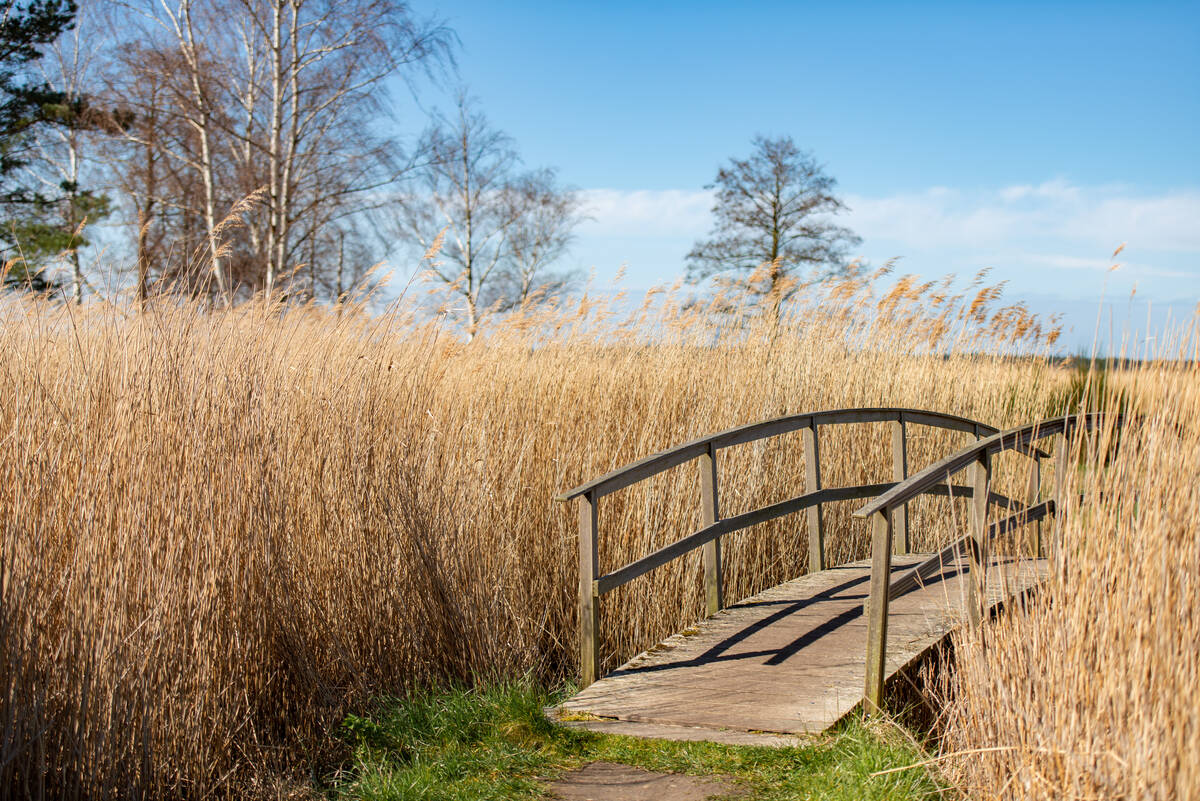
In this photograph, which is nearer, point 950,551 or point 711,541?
point 711,541

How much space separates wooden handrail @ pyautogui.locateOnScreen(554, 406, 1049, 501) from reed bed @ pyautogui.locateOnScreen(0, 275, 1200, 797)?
562 mm

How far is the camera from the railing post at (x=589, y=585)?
15.0ft

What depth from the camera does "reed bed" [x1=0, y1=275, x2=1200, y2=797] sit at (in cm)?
299

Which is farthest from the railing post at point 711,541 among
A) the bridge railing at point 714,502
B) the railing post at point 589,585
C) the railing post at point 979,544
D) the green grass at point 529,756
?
the green grass at point 529,756

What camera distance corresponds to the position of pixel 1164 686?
2617mm

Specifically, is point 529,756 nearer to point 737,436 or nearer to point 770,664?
point 770,664

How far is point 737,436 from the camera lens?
17.4 ft

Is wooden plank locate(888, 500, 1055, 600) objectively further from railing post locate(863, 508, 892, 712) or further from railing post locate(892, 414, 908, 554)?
railing post locate(892, 414, 908, 554)

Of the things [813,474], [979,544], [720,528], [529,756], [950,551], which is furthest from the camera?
[813,474]

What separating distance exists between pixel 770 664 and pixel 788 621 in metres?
0.70

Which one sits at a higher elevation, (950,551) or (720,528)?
(720,528)

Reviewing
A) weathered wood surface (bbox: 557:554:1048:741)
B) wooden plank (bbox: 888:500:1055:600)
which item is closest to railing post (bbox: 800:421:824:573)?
weathered wood surface (bbox: 557:554:1048:741)

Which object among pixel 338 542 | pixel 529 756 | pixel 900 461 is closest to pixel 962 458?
pixel 900 461

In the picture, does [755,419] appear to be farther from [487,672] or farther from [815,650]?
[487,672]
